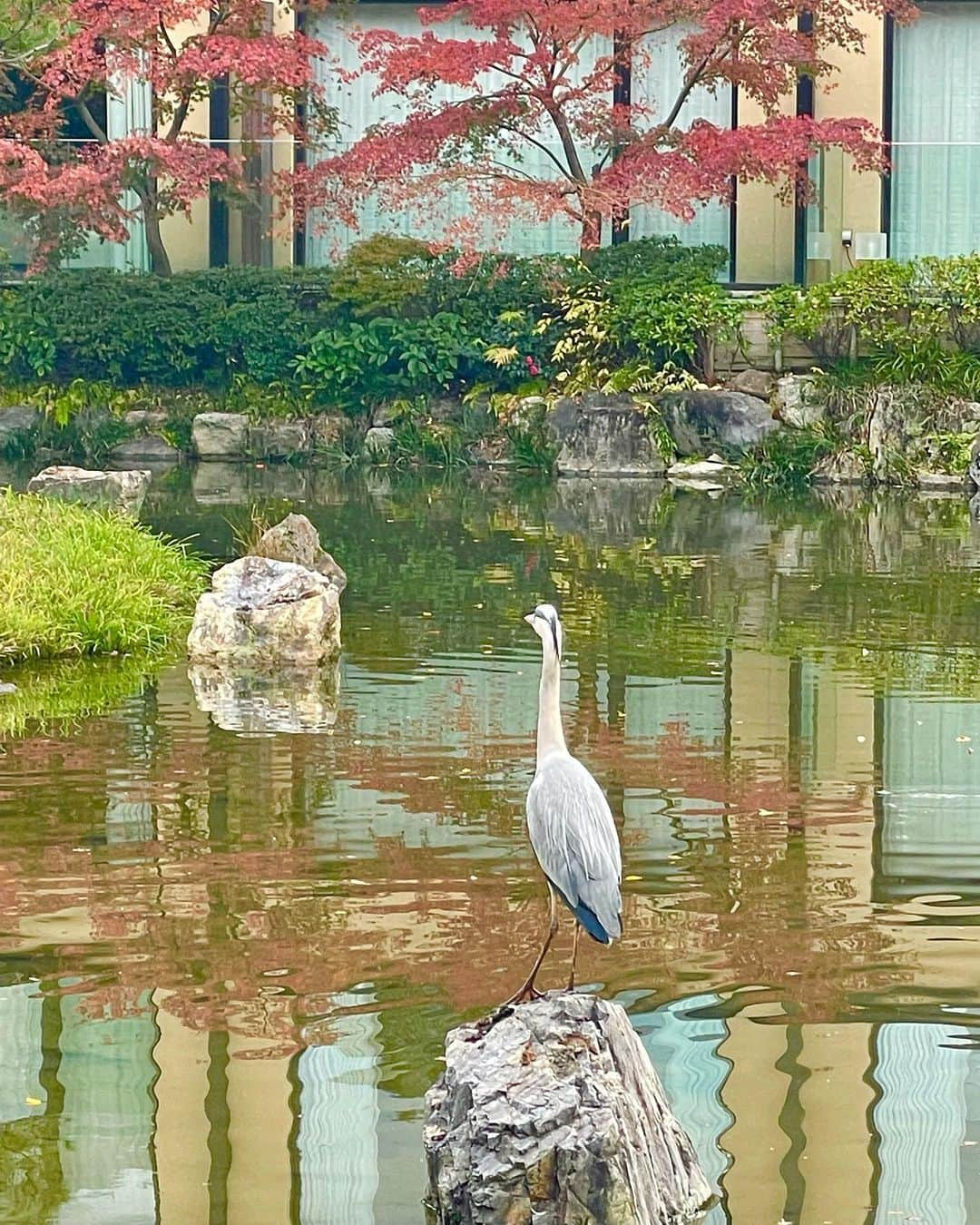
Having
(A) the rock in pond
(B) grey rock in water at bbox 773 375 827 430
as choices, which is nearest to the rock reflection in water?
(A) the rock in pond

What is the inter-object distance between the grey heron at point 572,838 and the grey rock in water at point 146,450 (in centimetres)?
1797

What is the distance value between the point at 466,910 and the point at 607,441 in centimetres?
1515

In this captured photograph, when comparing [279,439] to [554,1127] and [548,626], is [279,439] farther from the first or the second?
[554,1127]

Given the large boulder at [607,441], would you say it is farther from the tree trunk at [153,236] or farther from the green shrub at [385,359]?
the tree trunk at [153,236]

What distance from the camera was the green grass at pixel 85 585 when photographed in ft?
36.2

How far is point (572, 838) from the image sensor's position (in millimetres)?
4801

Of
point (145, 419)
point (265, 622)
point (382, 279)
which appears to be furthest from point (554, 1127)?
point (145, 419)

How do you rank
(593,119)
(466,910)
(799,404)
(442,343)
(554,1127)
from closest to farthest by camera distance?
1. (554,1127)
2. (466,910)
3. (799,404)
4. (593,119)
5. (442,343)

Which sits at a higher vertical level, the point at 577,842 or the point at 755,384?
the point at 755,384

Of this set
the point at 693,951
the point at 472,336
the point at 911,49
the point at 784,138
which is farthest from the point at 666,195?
the point at 693,951

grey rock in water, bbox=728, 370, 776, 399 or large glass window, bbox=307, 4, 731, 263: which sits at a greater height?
large glass window, bbox=307, 4, 731, 263

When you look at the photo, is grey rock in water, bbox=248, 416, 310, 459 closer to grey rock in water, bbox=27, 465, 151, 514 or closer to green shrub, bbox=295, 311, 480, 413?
green shrub, bbox=295, 311, 480, 413

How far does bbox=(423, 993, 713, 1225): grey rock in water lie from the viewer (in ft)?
14.2

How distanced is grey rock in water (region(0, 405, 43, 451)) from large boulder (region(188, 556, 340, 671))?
12.3 meters
